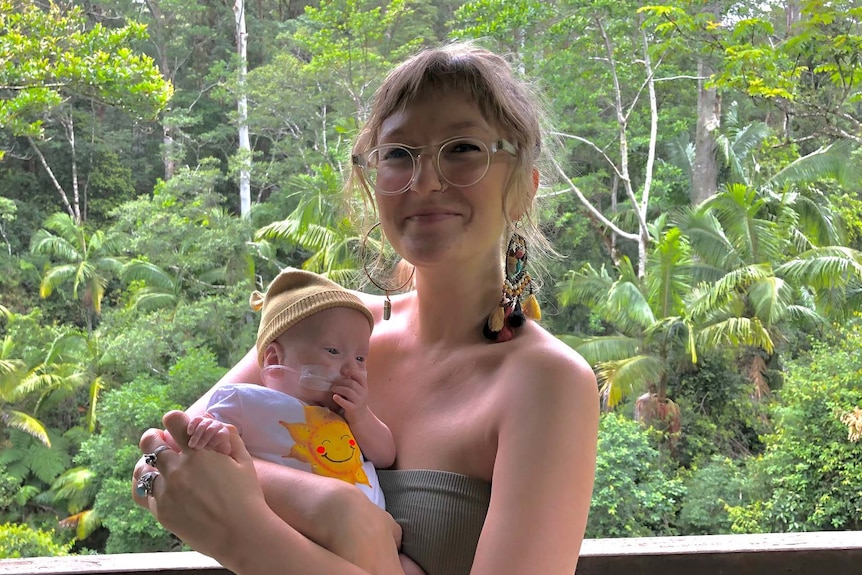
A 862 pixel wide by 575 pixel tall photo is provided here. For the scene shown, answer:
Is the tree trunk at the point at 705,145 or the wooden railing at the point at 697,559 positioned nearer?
the wooden railing at the point at 697,559

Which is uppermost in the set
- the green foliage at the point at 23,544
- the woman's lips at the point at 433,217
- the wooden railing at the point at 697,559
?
the woman's lips at the point at 433,217

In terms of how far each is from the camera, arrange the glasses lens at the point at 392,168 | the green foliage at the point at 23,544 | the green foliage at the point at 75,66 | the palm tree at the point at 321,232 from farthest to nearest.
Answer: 1. the palm tree at the point at 321,232
2. the green foliage at the point at 23,544
3. the green foliage at the point at 75,66
4. the glasses lens at the point at 392,168

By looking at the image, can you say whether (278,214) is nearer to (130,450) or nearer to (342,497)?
(130,450)

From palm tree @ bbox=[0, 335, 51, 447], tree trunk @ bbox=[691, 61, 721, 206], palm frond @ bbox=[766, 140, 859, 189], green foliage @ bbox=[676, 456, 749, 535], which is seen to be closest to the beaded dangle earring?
green foliage @ bbox=[676, 456, 749, 535]

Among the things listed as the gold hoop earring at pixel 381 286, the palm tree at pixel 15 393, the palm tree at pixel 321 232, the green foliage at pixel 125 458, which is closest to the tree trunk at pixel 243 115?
the palm tree at pixel 321 232

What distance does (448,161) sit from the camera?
1.03 meters

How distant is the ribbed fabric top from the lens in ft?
3.13

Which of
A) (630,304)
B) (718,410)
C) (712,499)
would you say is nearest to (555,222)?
(630,304)

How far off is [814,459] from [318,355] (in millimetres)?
6067

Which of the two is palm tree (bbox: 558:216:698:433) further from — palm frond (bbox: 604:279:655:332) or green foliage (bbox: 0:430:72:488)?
green foliage (bbox: 0:430:72:488)

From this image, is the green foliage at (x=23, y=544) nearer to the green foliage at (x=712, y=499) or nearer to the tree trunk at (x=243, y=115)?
the tree trunk at (x=243, y=115)

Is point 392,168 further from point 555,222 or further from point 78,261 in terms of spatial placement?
point 78,261

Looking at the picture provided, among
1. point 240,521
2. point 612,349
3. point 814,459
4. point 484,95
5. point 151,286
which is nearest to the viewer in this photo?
point 240,521

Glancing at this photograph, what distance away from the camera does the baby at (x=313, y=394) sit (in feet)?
3.37
